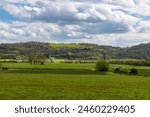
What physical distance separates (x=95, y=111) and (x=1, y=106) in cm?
1111

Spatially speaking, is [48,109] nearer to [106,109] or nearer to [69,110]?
[69,110]

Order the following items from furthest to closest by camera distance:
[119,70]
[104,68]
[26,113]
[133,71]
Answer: [104,68] < [119,70] < [133,71] < [26,113]

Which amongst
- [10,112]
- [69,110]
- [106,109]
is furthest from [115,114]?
[10,112]

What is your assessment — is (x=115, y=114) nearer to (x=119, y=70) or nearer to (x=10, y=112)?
(x=10, y=112)

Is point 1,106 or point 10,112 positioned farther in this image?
point 1,106

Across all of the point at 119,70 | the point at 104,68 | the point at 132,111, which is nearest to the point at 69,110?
the point at 132,111

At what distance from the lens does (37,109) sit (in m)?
40.0

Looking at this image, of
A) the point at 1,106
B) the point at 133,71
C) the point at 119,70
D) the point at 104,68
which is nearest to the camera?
the point at 1,106

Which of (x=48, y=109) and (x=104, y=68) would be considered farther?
(x=104, y=68)

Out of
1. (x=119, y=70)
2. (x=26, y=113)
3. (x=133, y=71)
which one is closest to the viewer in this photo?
(x=26, y=113)

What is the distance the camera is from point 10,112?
3991cm

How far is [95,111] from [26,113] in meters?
6.99

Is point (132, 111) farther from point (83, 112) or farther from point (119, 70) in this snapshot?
point (119, 70)

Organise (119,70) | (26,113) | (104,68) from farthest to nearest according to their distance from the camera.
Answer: (104,68) → (119,70) → (26,113)
